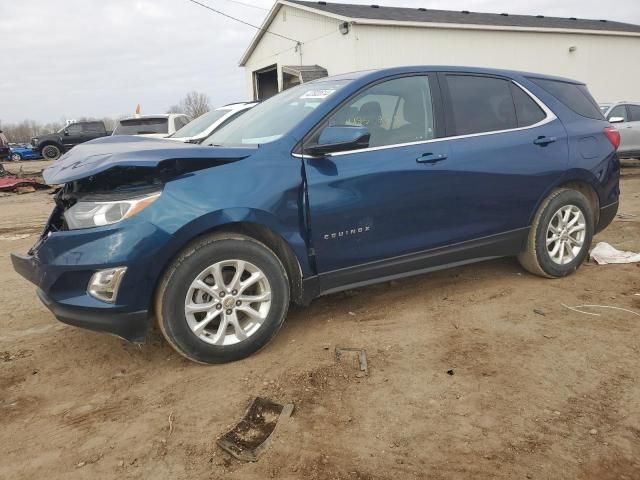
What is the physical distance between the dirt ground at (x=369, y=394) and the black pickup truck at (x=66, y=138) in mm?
23916

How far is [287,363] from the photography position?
3.04m

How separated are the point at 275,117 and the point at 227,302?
1.42 meters

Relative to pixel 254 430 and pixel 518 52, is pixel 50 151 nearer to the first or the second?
pixel 518 52

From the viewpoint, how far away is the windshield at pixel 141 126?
12.8 meters

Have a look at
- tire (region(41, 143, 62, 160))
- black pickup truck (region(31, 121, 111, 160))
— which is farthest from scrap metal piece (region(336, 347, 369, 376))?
tire (region(41, 143, 62, 160))

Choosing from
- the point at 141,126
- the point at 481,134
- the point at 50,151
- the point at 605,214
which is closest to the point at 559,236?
the point at 605,214

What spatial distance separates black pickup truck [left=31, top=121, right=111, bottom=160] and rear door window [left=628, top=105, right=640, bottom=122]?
22539 mm

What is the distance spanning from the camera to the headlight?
108 inches

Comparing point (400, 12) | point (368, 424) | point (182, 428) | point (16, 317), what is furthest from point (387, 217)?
point (400, 12)

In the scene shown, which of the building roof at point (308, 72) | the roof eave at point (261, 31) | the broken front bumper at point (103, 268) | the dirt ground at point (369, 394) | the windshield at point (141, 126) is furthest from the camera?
the roof eave at point (261, 31)

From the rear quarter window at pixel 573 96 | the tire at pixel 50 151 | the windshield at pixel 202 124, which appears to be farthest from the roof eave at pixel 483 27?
the tire at pixel 50 151

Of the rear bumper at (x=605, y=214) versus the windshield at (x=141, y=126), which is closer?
the rear bumper at (x=605, y=214)

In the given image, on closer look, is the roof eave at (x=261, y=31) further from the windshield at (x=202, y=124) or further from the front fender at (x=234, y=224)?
the front fender at (x=234, y=224)

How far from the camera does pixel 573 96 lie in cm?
444
